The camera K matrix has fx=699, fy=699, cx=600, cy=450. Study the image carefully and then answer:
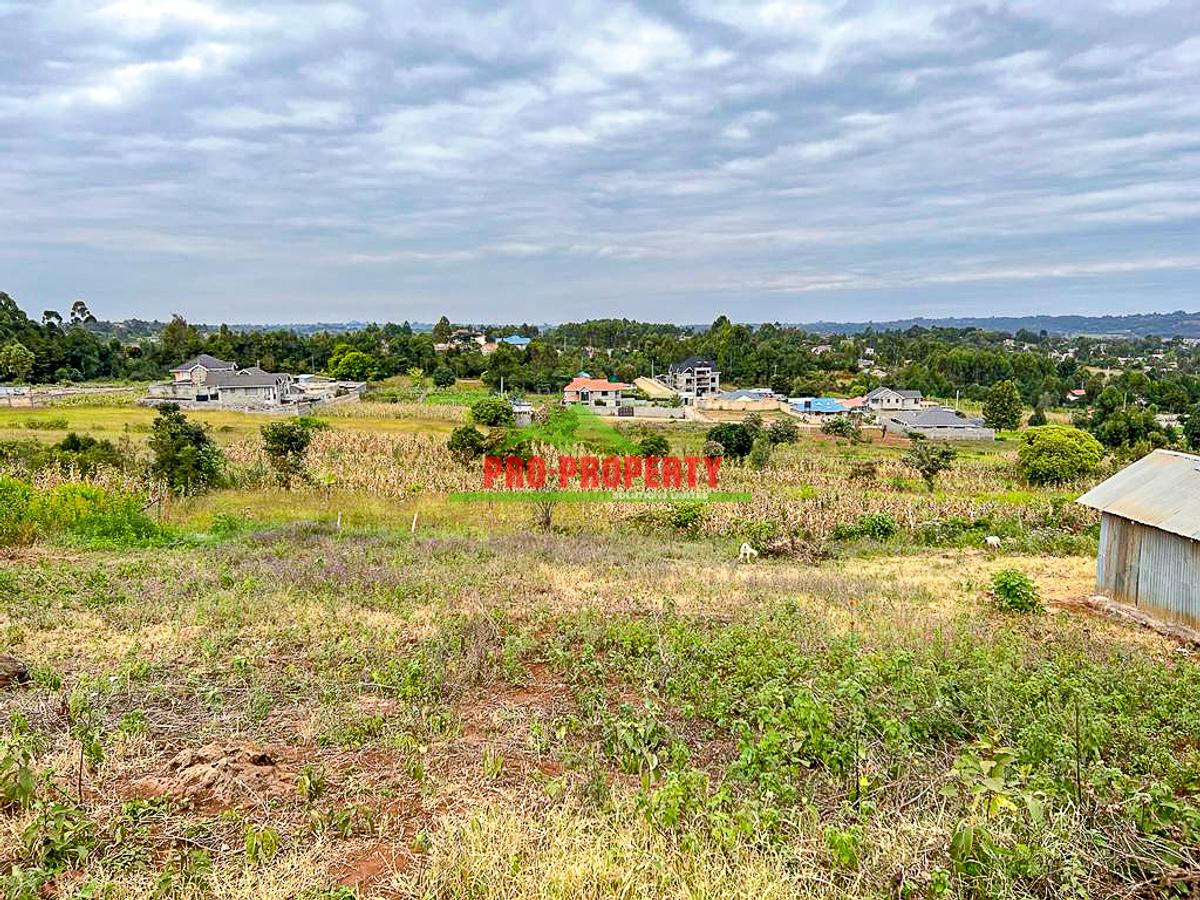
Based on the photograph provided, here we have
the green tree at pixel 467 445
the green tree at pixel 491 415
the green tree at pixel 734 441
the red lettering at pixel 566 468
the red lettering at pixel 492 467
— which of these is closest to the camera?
the red lettering at pixel 492 467

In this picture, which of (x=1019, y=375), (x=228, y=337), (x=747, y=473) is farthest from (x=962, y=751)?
(x=1019, y=375)

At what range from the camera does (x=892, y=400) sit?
5159 cm

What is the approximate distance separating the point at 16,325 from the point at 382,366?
2472cm

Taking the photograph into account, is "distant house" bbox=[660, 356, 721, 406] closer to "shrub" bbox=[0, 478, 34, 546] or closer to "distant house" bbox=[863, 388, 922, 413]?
"distant house" bbox=[863, 388, 922, 413]

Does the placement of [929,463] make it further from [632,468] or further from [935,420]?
[935,420]

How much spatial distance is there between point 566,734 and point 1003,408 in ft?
153

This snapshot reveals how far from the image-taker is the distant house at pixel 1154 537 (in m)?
8.34

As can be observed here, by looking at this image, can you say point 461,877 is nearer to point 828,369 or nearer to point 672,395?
point 672,395

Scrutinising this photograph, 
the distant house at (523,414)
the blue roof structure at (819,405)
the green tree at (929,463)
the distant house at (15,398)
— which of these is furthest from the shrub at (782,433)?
the distant house at (15,398)

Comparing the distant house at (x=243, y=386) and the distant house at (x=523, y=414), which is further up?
the distant house at (x=243, y=386)

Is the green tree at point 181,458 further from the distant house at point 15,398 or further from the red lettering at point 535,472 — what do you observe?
the distant house at point 15,398

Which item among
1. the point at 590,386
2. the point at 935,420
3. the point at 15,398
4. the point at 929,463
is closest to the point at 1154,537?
the point at 929,463

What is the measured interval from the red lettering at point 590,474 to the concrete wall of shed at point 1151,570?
40.9 ft

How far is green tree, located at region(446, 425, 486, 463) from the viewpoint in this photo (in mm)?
20344
